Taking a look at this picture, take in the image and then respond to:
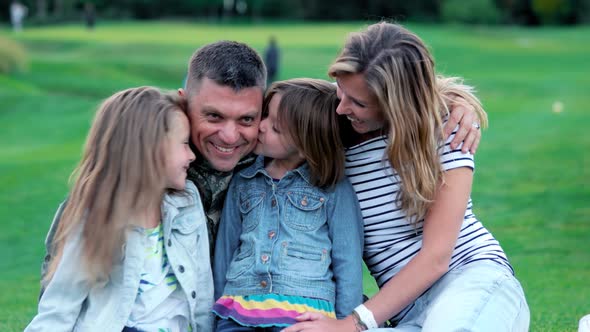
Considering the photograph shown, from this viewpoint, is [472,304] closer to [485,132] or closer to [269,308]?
[269,308]

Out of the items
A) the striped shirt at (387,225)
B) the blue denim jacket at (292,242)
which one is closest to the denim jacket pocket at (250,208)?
the blue denim jacket at (292,242)

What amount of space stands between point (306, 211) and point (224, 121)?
493mm

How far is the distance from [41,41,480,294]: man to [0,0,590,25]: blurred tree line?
158 ft

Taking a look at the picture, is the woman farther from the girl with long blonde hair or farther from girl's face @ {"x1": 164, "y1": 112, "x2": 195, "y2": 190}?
girl's face @ {"x1": 164, "y1": 112, "x2": 195, "y2": 190}

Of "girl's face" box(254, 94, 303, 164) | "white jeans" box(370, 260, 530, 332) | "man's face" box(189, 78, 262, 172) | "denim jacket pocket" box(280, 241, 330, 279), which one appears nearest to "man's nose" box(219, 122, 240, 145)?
"man's face" box(189, 78, 262, 172)

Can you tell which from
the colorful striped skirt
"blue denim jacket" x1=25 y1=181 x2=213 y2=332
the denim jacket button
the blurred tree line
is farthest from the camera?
the blurred tree line

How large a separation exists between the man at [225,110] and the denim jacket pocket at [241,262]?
30 cm

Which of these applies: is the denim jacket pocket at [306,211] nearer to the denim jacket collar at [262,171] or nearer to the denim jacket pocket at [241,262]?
the denim jacket collar at [262,171]

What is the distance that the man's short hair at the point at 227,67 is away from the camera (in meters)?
3.48

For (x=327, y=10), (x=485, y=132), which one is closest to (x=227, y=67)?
(x=485, y=132)

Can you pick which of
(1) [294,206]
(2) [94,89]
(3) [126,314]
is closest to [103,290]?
(3) [126,314]

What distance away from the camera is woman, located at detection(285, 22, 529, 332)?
10.7 feet

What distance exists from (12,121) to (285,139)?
15590 millimetres

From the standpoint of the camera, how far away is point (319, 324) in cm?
321
